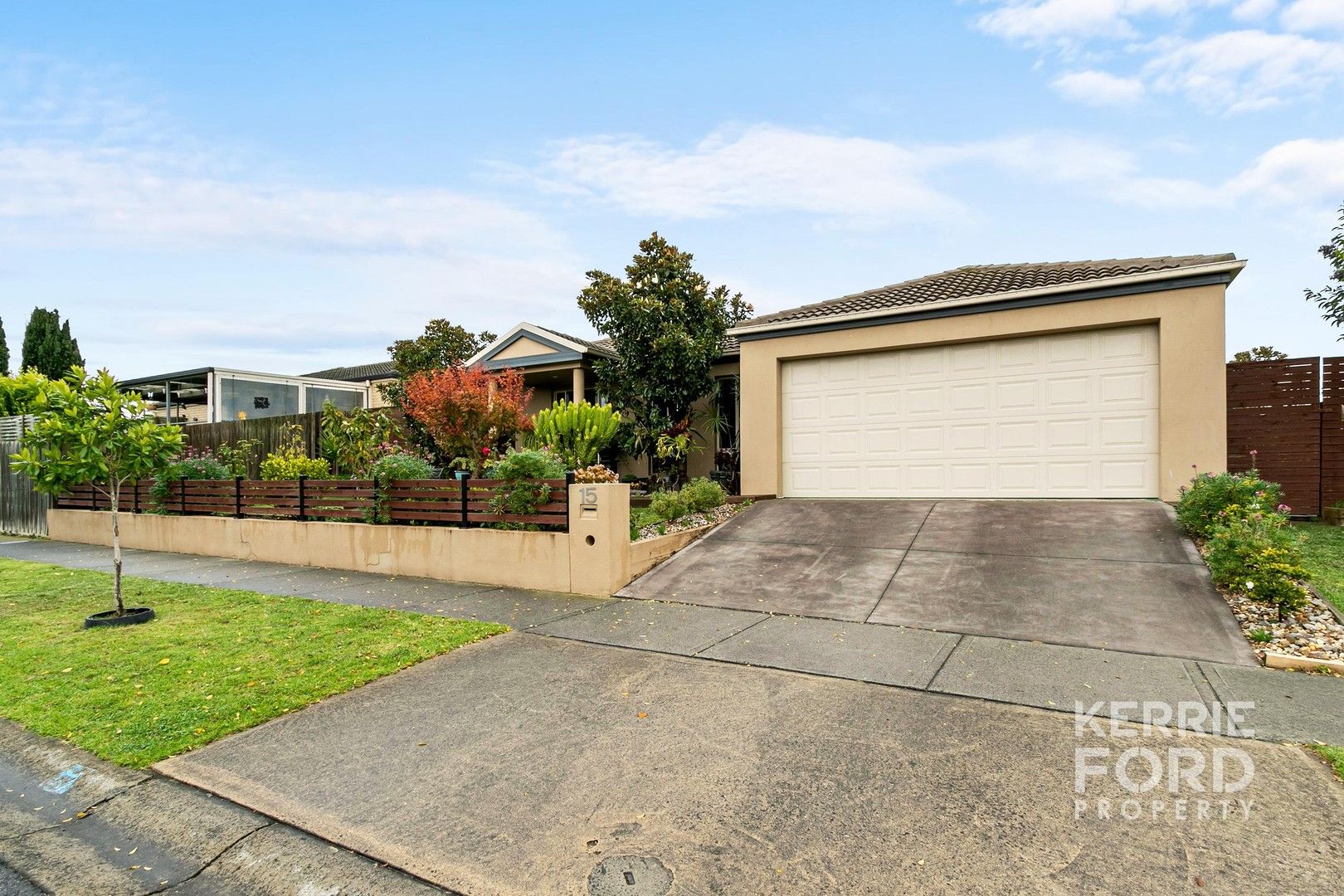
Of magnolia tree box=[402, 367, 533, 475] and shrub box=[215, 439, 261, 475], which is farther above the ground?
magnolia tree box=[402, 367, 533, 475]

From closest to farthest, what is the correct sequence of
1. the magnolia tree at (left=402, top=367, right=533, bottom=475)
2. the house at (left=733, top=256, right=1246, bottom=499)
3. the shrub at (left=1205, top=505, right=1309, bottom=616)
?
the shrub at (left=1205, top=505, right=1309, bottom=616) → the house at (left=733, top=256, right=1246, bottom=499) → the magnolia tree at (left=402, top=367, right=533, bottom=475)

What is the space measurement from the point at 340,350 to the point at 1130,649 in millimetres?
33446

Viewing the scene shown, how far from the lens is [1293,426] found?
9250 mm

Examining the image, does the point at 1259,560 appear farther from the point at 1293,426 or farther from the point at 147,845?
the point at 147,845

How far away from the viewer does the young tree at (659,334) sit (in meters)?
12.9

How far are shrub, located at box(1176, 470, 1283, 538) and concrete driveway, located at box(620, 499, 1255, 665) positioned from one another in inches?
9.1

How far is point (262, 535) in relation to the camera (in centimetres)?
1034

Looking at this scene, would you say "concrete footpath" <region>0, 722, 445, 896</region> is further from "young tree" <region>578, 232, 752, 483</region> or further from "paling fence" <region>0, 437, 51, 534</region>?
"paling fence" <region>0, 437, 51, 534</region>

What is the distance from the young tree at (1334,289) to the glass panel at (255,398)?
24.2 m

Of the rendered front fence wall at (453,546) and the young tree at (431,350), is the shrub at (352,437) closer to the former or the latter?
the rendered front fence wall at (453,546)

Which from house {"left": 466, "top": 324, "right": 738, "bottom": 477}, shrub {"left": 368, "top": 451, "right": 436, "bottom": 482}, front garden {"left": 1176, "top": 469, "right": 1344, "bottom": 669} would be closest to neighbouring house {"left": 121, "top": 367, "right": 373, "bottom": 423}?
house {"left": 466, "top": 324, "right": 738, "bottom": 477}

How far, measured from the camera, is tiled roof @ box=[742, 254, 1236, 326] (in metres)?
9.30

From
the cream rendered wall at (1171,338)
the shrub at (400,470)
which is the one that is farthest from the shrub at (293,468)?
the cream rendered wall at (1171,338)

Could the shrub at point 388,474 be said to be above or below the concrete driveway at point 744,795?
above
